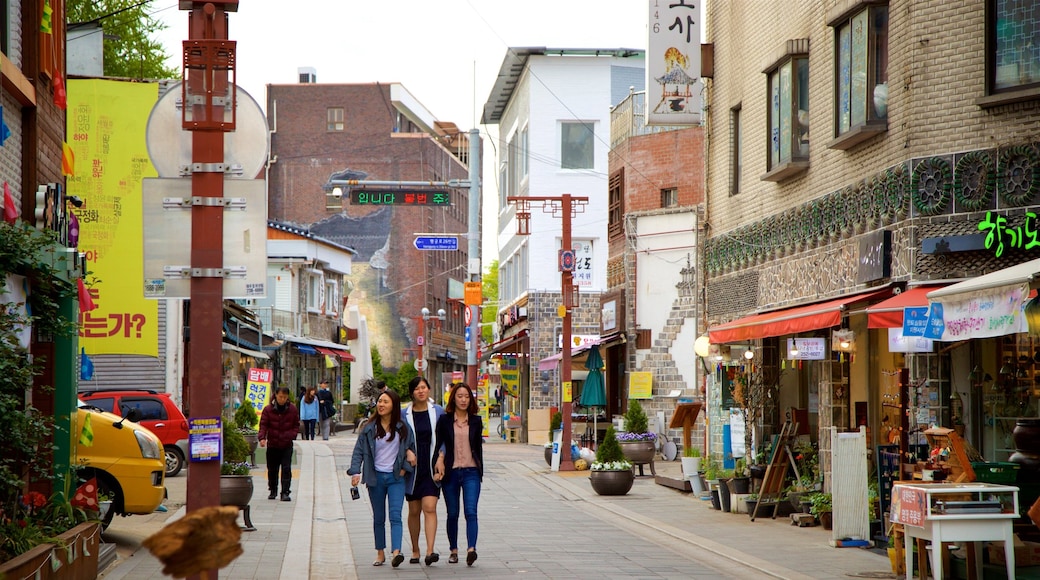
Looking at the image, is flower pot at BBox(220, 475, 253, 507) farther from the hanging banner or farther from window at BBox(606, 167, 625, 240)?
window at BBox(606, 167, 625, 240)

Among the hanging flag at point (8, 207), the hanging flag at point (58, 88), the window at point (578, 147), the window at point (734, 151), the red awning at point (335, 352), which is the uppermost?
the window at point (578, 147)

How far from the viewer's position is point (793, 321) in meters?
16.6

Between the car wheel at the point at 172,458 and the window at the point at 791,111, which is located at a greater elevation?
the window at the point at 791,111

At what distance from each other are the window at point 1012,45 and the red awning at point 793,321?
2.73m

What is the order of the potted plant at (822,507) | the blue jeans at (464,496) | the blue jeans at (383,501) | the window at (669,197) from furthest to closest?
the window at (669,197) → the potted plant at (822,507) → the blue jeans at (464,496) → the blue jeans at (383,501)

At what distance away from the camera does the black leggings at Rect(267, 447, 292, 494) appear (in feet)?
67.2

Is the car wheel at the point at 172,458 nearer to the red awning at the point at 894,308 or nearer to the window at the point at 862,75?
the window at the point at 862,75

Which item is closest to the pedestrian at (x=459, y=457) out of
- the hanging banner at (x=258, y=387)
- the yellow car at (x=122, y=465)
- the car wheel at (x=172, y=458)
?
the yellow car at (x=122, y=465)

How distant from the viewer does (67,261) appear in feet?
43.3

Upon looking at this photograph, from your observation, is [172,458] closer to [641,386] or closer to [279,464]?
[279,464]

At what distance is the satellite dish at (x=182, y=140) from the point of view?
7.95 meters

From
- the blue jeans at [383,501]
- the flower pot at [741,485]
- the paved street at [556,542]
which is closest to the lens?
the paved street at [556,542]

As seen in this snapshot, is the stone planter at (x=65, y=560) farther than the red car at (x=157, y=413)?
No

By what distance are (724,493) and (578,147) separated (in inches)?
1175
